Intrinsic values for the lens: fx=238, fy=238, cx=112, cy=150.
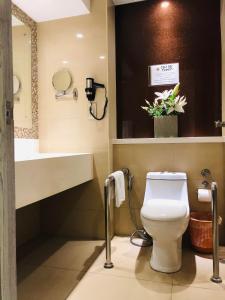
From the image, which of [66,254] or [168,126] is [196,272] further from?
[168,126]

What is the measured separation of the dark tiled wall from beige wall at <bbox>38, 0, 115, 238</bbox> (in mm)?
250

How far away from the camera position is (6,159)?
61 centimetres

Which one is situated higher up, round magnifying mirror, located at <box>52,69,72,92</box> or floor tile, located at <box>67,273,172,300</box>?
round magnifying mirror, located at <box>52,69,72,92</box>

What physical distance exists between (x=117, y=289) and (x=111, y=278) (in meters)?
0.13

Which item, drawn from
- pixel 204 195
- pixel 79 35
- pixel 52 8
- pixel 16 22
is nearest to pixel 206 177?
pixel 204 195

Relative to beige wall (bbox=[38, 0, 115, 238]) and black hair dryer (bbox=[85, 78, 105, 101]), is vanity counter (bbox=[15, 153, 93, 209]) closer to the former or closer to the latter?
beige wall (bbox=[38, 0, 115, 238])

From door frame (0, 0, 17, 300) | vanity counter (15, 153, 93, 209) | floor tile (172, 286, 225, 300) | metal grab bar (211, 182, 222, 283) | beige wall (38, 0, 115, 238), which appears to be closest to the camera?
door frame (0, 0, 17, 300)

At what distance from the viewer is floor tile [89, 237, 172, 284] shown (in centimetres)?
159

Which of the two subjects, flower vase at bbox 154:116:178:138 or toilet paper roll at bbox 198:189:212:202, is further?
flower vase at bbox 154:116:178:138

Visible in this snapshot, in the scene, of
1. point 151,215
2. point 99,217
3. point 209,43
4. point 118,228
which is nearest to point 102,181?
point 99,217

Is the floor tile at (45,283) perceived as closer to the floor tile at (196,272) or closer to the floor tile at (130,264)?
the floor tile at (130,264)

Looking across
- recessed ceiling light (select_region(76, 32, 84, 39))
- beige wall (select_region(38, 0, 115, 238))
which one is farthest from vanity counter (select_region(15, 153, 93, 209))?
recessed ceiling light (select_region(76, 32, 84, 39))

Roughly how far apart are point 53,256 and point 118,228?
66cm

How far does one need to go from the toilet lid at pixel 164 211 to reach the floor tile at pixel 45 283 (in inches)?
25.4
